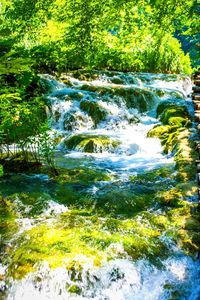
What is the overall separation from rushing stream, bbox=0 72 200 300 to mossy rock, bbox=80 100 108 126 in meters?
1.98

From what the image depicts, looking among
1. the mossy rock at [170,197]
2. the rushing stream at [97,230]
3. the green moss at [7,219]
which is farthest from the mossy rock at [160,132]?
the green moss at [7,219]

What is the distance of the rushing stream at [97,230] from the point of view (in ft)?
11.1

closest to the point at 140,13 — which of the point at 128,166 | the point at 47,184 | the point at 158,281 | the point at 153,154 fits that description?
the point at 153,154

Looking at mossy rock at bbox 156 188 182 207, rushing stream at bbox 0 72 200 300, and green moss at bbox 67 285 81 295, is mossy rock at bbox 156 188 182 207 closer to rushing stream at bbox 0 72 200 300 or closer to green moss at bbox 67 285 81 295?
rushing stream at bbox 0 72 200 300

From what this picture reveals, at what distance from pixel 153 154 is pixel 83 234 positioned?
4289 mm

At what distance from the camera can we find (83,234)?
4.05 m

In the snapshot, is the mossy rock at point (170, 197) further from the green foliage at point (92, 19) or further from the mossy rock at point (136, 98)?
the mossy rock at point (136, 98)

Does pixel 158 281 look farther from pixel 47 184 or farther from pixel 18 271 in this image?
pixel 47 184

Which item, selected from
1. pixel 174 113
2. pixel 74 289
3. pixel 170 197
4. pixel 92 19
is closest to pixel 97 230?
pixel 74 289

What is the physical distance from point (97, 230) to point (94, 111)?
6.73m

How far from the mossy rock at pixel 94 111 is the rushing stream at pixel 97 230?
1985 millimetres

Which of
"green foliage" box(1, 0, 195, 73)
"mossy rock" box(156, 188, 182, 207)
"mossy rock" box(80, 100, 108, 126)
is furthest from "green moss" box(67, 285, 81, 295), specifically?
"mossy rock" box(80, 100, 108, 126)

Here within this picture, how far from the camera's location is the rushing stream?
133 inches

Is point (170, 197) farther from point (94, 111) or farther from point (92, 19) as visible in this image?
point (94, 111)
